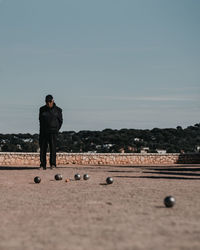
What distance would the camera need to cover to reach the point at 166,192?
9.98m

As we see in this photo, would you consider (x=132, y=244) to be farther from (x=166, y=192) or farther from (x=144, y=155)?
(x=144, y=155)

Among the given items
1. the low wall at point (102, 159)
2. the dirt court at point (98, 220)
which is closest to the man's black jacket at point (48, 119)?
the dirt court at point (98, 220)

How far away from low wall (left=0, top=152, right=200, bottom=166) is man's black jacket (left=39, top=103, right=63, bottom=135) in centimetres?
1013

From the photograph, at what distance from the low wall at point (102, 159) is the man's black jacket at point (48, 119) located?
10.1 m

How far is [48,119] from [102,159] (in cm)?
1265

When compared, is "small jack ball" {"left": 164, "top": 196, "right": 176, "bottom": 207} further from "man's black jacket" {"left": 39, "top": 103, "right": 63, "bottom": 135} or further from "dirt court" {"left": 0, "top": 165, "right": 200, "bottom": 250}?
"man's black jacket" {"left": 39, "top": 103, "right": 63, "bottom": 135}

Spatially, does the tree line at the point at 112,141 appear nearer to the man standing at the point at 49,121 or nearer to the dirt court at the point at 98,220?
the man standing at the point at 49,121

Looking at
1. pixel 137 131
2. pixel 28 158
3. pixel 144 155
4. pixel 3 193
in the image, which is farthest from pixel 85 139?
pixel 3 193

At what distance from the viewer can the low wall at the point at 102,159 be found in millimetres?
28062

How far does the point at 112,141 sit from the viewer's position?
150 ft

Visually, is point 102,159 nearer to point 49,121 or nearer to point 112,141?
point 49,121

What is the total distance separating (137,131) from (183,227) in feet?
140

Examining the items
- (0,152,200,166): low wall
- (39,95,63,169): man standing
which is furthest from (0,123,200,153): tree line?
(39,95,63,169): man standing

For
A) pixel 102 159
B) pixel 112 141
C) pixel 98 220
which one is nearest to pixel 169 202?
pixel 98 220
